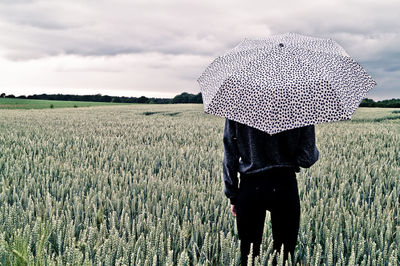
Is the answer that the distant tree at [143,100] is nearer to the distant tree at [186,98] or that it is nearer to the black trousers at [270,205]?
the distant tree at [186,98]

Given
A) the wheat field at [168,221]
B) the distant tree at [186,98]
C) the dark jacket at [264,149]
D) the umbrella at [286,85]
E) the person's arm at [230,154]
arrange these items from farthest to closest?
1. the distant tree at [186,98]
2. the wheat field at [168,221]
3. the person's arm at [230,154]
4. the dark jacket at [264,149]
5. the umbrella at [286,85]

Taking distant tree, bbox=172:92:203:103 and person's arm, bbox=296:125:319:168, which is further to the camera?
distant tree, bbox=172:92:203:103

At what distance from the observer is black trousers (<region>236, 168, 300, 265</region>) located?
1.89 metres

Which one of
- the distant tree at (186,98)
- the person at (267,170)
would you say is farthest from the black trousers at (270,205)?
the distant tree at (186,98)

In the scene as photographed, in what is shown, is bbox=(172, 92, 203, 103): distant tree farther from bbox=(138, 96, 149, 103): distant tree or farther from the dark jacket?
the dark jacket

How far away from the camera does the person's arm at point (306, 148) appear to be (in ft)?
6.21

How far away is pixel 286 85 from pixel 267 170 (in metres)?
0.53

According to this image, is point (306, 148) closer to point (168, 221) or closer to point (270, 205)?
point (270, 205)

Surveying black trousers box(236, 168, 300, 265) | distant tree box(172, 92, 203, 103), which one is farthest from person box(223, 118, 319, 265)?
distant tree box(172, 92, 203, 103)

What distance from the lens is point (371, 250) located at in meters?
2.44

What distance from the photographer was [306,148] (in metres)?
1.90

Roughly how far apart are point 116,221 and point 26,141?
5316mm

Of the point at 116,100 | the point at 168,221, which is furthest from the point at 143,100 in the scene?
the point at 168,221

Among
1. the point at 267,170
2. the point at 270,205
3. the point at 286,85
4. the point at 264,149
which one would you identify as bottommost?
the point at 270,205
